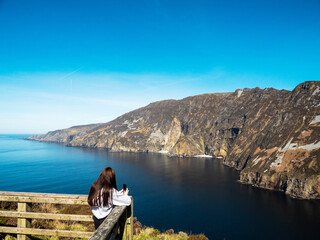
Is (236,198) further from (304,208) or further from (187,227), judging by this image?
(187,227)

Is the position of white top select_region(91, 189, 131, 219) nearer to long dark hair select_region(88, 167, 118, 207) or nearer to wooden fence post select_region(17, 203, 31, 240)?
long dark hair select_region(88, 167, 118, 207)

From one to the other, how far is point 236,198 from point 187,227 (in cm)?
3969

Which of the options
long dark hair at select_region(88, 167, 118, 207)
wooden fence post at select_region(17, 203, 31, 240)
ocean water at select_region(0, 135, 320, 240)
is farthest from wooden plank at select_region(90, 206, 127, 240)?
ocean water at select_region(0, 135, 320, 240)

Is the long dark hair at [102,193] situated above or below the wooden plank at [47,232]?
above

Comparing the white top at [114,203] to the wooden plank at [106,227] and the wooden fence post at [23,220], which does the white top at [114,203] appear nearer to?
the wooden plank at [106,227]

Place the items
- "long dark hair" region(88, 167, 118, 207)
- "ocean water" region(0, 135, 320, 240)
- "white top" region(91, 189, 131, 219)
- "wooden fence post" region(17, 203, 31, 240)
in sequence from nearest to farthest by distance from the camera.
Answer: "white top" region(91, 189, 131, 219)
"long dark hair" region(88, 167, 118, 207)
"wooden fence post" region(17, 203, 31, 240)
"ocean water" region(0, 135, 320, 240)

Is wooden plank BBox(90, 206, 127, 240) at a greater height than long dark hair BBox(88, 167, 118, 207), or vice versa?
long dark hair BBox(88, 167, 118, 207)

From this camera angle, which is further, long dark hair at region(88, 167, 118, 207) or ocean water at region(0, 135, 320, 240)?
ocean water at region(0, 135, 320, 240)

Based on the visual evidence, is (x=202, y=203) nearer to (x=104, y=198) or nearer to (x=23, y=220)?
(x=23, y=220)

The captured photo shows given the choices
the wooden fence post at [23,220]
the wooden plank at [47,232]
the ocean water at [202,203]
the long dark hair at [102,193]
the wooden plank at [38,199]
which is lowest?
the ocean water at [202,203]

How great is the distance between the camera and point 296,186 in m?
105

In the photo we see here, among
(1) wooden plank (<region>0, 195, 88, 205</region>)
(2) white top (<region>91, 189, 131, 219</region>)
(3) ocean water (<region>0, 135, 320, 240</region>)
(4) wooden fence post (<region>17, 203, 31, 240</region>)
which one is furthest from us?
(3) ocean water (<region>0, 135, 320, 240</region>)

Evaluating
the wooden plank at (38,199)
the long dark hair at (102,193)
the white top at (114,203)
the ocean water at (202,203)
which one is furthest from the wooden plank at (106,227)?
the ocean water at (202,203)

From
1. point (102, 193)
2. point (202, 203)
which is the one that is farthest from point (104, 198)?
point (202, 203)
